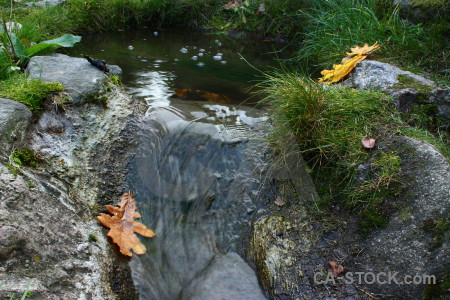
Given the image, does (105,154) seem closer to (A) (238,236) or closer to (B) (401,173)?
(A) (238,236)

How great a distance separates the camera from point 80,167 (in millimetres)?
2969

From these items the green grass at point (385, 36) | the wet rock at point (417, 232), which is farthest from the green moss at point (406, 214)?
the green grass at point (385, 36)

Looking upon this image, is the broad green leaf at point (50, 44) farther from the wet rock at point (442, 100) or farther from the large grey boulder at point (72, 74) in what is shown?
the wet rock at point (442, 100)

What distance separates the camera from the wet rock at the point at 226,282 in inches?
94.3

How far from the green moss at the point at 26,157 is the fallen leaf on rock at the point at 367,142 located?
236cm

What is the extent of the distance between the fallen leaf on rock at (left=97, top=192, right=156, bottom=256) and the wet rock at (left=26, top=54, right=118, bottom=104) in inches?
44.7

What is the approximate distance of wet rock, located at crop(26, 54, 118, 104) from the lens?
11.2 feet

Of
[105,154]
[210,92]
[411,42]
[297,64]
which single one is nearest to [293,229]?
[105,154]

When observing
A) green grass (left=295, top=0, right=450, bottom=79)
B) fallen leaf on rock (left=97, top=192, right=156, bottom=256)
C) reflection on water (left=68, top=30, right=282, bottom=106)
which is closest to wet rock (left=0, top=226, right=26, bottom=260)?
fallen leaf on rock (left=97, top=192, right=156, bottom=256)

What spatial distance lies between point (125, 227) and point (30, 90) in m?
1.43

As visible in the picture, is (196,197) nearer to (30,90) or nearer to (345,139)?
(345,139)

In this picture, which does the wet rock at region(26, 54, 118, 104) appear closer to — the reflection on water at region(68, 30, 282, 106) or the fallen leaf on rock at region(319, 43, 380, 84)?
the reflection on water at region(68, 30, 282, 106)

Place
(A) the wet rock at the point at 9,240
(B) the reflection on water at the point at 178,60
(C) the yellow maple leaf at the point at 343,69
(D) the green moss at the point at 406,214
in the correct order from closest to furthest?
(A) the wet rock at the point at 9,240, (D) the green moss at the point at 406,214, (C) the yellow maple leaf at the point at 343,69, (B) the reflection on water at the point at 178,60

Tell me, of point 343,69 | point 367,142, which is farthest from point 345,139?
point 343,69
